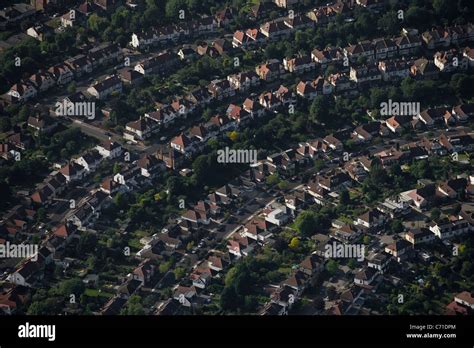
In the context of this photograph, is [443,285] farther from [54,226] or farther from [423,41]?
[423,41]

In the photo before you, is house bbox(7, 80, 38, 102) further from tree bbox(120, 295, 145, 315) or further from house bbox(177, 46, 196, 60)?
tree bbox(120, 295, 145, 315)

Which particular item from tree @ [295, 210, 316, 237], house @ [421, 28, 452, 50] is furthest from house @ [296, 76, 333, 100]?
tree @ [295, 210, 316, 237]

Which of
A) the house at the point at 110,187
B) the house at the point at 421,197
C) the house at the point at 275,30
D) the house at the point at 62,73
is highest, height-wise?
the house at the point at 275,30

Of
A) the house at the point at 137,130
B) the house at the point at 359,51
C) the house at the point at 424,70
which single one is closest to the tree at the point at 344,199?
the house at the point at 137,130

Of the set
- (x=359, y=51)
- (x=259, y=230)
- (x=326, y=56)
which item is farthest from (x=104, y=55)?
(x=259, y=230)

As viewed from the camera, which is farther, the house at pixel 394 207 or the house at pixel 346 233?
the house at pixel 394 207

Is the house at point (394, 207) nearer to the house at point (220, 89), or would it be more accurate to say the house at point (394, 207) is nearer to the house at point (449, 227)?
the house at point (449, 227)

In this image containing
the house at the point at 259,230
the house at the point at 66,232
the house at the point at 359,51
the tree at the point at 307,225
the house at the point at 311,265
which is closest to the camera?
the house at the point at 311,265
